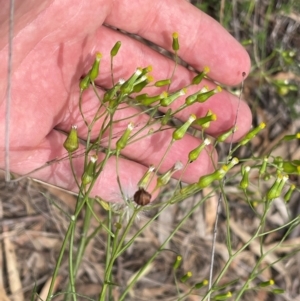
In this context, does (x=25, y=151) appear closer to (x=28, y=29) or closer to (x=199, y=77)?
(x=28, y=29)

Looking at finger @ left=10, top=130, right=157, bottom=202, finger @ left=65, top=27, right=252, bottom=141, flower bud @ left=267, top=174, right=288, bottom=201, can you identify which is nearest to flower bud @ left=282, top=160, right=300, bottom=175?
flower bud @ left=267, top=174, right=288, bottom=201

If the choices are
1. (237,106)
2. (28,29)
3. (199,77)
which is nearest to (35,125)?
(28,29)

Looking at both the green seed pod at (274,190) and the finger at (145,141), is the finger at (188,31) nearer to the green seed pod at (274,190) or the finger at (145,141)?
the finger at (145,141)

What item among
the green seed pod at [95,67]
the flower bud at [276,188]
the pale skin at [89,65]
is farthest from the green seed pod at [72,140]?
the flower bud at [276,188]

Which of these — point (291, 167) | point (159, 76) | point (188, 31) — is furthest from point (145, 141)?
point (291, 167)

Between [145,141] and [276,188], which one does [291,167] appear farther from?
[145,141]

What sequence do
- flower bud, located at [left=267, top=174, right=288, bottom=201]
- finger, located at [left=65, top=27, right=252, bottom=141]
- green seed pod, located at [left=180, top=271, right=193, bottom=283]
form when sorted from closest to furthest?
flower bud, located at [left=267, top=174, right=288, bottom=201]
green seed pod, located at [left=180, top=271, right=193, bottom=283]
finger, located at [left=65, top=27, right=252, bottom=141]

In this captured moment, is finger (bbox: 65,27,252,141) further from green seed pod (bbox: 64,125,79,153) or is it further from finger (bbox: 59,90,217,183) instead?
green seed pod (bbox: 64,125,79,153)
